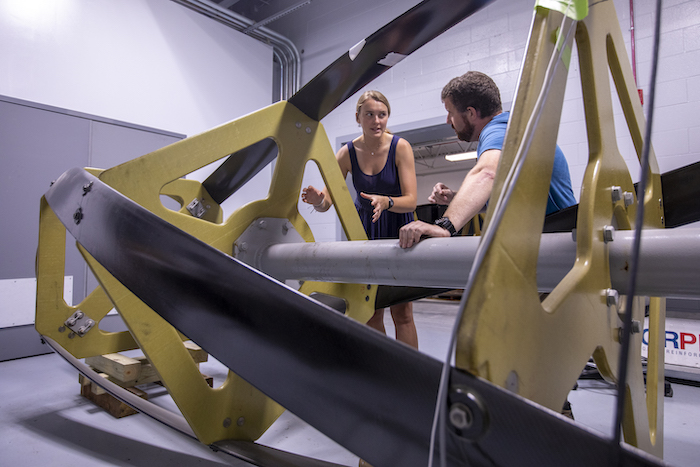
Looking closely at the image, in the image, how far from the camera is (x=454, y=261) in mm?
1054

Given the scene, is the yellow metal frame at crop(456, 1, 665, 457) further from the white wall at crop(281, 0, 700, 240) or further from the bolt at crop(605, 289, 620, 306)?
the white wall at crop(281, 0, 700, 240)

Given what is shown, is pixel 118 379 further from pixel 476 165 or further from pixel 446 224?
pixel 476 165

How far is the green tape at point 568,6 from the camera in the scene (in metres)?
0.62

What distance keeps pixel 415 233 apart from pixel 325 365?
687 mm

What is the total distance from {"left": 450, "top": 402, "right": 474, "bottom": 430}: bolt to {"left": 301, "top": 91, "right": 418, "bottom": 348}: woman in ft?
5.57

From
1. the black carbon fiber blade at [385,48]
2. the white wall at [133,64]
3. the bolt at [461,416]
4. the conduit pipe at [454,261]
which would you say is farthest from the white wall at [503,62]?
the bolt at [461,416]

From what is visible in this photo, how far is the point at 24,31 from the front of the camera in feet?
12.0

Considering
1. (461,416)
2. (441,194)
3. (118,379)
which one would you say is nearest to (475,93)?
(441,194)

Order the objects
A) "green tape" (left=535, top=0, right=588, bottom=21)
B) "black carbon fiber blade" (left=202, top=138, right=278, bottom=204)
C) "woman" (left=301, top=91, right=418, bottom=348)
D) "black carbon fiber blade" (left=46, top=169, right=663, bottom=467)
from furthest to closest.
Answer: "woman" (left=301, top=91, right=418, bottom=348) → "black carbon fiber blade" (left=202, top=138, right=278, bottom=204) → "green tape" (left=535, top=0, right=588, bottom=21) → "black carbon fiber blade" (left=46, top=169, right=663, bottom=467)

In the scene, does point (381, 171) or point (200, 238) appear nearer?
point (200, 238)

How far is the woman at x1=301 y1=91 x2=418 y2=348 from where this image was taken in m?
2.17

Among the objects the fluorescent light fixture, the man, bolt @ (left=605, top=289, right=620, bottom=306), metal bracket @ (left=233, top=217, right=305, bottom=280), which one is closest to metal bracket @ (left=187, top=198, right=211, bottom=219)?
metal bracket @ (left=233, top=217, right=305, bottom=280)

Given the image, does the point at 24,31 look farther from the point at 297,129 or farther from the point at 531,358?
the point at 531,358

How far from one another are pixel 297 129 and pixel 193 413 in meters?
1.07
